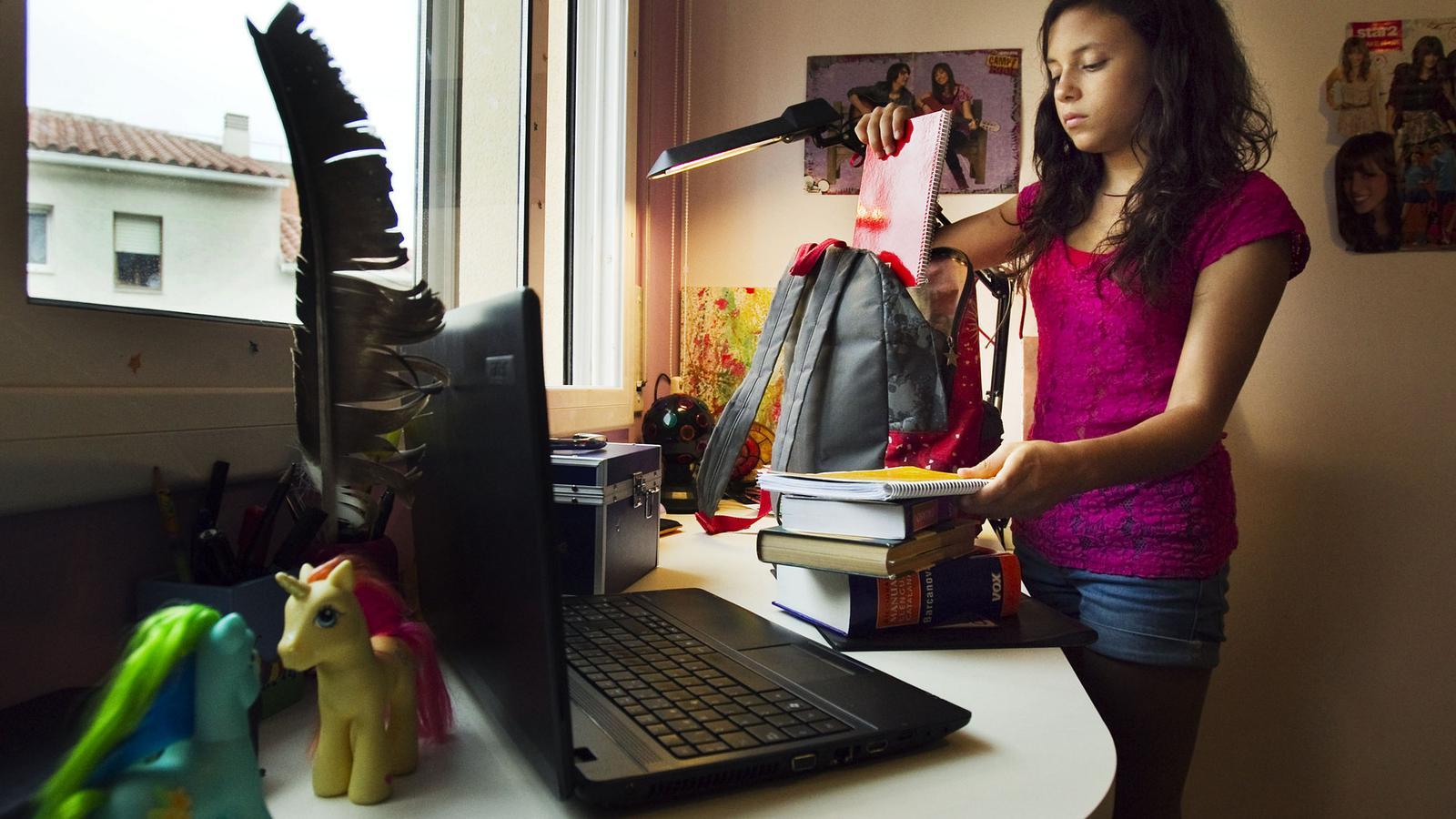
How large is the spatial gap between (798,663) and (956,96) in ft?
5.27

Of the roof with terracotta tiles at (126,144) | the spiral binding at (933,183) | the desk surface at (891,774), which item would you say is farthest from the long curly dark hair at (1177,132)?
the roof with terracotta tiles at (126,144)

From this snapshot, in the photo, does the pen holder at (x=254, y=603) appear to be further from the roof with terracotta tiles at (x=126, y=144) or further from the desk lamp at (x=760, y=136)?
the desk lamp at (x=760, y=136)

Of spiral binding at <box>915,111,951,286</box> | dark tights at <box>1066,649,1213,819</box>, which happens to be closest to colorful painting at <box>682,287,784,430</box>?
spiral binding at <box>915,111,951,286</box>

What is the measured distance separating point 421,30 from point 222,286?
522 mm

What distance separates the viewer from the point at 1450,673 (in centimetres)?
171

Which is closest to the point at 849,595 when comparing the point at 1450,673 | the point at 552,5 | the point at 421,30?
the point at 421,30

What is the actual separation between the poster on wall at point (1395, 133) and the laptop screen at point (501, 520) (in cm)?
190

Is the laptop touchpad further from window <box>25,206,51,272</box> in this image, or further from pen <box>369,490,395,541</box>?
window <box>25,206,51,272</box>

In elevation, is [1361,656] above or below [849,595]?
below

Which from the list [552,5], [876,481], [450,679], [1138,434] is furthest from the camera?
[552,5]

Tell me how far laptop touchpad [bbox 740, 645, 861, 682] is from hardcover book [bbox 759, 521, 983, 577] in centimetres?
9

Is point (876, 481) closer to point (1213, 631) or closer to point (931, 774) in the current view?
point (931, 774)

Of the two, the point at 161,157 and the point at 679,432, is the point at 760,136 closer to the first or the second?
the point at 679,432

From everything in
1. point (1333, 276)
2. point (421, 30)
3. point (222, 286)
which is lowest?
point (222, 286)
